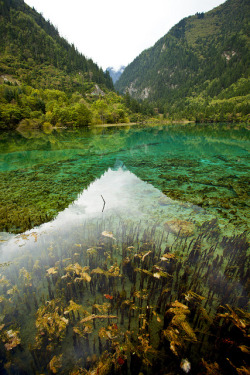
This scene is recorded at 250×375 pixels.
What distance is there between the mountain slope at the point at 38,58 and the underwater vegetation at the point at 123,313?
158226mm

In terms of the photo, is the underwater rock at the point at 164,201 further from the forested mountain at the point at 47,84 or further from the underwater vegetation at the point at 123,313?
the forested mountain at the point at 47,84

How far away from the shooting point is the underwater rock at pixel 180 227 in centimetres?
759

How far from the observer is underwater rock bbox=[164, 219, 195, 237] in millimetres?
7592

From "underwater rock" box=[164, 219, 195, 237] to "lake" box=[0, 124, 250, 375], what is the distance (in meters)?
0.05

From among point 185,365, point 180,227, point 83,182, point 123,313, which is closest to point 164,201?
point 180,227

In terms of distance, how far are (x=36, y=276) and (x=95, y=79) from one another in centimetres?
20874

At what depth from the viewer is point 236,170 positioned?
61.7ft

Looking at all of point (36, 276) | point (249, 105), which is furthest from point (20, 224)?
point (249, 105)

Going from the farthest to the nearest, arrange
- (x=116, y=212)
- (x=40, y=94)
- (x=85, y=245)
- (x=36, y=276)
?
(x=40, y=94) → (x=116, y=212) → (x=85, y=245) → (x=36, y=276)

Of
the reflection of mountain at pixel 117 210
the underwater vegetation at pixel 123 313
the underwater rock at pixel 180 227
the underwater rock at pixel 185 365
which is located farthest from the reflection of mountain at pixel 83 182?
the underwater rock at pixel 185 365

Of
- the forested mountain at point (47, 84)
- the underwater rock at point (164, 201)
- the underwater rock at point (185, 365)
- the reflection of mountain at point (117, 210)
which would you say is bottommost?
the reflection of mountain at point (117, 210)

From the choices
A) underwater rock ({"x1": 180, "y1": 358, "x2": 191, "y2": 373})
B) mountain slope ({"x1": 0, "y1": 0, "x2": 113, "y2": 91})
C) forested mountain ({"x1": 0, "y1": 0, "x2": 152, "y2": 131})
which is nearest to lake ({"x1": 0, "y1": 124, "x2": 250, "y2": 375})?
underwater rock ({"x1": 180, "y1": 358, "x2": 191, "y2": 373})

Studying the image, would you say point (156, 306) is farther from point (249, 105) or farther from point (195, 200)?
point (249, 105)

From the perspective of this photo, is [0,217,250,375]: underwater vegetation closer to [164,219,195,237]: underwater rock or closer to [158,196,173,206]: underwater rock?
[164,219,195,237]: underwater rock
